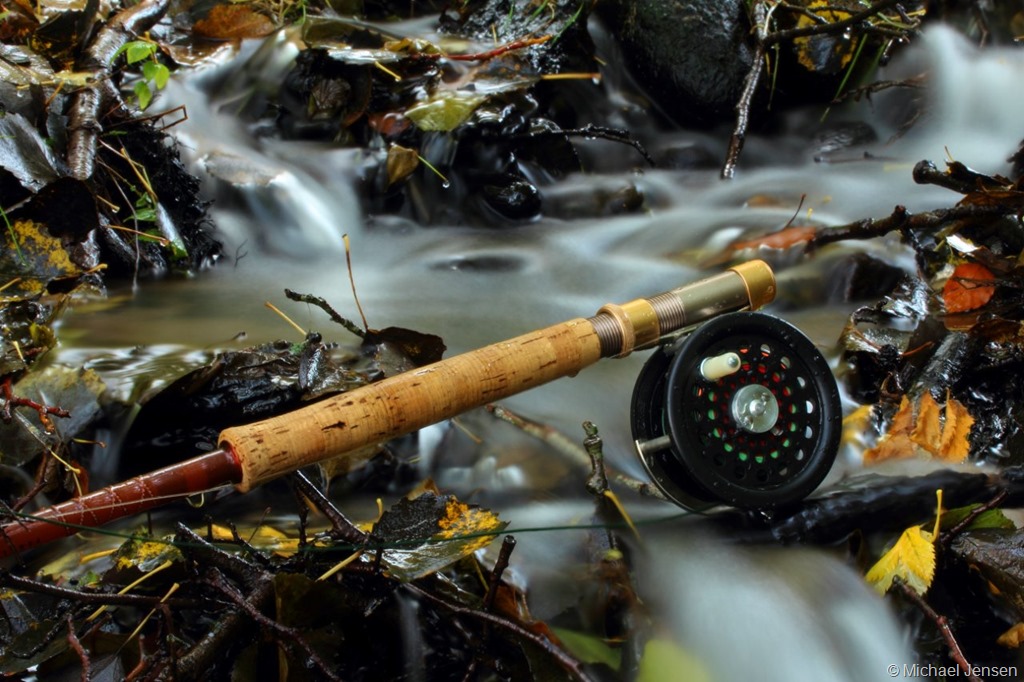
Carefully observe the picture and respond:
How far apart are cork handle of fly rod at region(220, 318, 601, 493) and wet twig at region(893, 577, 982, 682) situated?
2.81ft

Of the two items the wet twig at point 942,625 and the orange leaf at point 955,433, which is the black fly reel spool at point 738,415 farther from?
the orange leaf at point 955,433

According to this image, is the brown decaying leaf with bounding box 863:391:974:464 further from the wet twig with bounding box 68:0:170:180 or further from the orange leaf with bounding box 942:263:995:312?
the wet twig with bounding box 68:0:170:180

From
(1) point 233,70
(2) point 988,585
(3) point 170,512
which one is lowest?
(2) point 988,585

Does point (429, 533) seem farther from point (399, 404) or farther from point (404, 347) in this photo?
point (404, 347)

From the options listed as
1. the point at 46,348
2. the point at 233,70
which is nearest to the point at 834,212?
the point at 233,70

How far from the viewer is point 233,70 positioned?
435cm

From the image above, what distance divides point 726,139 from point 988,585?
2835 mm

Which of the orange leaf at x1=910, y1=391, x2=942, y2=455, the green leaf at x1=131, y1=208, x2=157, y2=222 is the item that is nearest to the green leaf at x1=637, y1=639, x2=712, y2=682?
the orange leaf at x1=910, y1=391, x2=942, y2=455

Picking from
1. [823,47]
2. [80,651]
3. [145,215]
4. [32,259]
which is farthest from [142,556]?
[823,47]

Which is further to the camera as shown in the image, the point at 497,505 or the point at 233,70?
the point at 233,70

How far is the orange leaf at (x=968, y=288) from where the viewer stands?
2926 mm

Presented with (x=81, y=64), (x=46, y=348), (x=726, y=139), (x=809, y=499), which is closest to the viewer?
(x=809, y=499)

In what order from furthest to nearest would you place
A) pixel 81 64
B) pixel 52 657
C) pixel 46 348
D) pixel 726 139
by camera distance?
pixel 726 139 → pixel 81 64 → pixel 46 348 → pixel 52 657

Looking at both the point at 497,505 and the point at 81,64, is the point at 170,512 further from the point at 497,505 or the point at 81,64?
the point at 81,64
